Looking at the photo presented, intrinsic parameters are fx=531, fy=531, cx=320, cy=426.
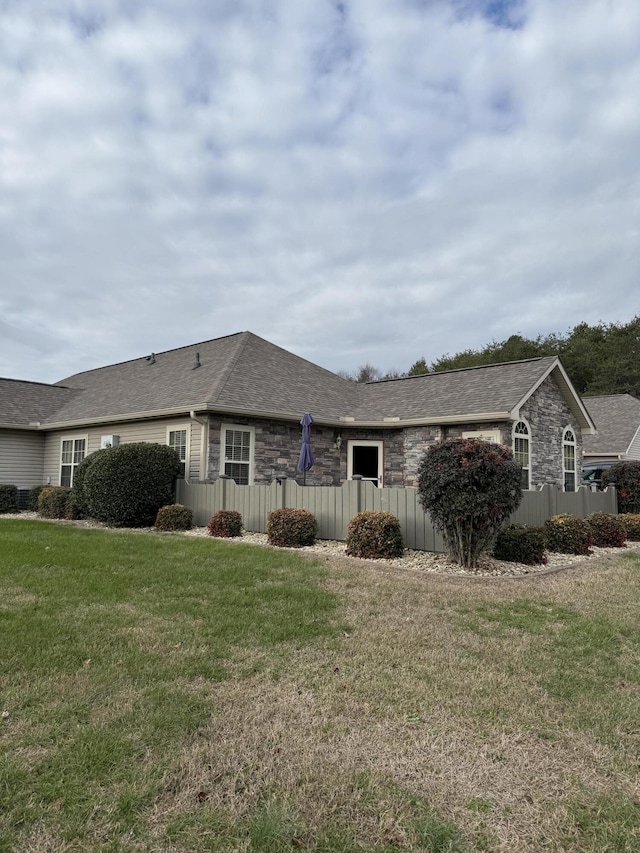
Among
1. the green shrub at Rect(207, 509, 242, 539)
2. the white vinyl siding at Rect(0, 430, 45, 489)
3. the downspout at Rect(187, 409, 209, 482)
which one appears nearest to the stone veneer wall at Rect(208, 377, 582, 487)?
the downspout at Rect(187, 409, 209, 482)

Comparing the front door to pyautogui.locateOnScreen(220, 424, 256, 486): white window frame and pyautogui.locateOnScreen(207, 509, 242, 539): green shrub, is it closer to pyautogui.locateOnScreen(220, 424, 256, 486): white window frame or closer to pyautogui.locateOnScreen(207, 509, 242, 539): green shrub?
pyautogui.locateOnScreen(220, 424, 256, 486): white window frame

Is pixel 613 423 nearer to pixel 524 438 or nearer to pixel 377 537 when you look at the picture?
pixel 524 438

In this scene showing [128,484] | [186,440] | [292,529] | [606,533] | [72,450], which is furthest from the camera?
[72,450]

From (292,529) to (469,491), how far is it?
3520mm

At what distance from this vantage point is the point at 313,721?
123 inches

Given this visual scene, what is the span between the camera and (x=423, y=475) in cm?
816

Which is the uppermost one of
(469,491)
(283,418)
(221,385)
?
(221,385)

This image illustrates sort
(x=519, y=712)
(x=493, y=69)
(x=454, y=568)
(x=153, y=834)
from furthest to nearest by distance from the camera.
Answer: (x=493, y=69)
(x=454, y=568)
(x=519, y=712)
(x=153, y=834)

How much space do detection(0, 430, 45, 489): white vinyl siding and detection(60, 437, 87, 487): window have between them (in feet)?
3.46

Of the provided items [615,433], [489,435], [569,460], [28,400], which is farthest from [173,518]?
[615,433]

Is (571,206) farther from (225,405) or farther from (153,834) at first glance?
(153,834)

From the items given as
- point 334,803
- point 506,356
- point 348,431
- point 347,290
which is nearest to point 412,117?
point 348,431

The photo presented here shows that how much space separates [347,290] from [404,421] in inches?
413

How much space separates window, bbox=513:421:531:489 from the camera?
43.4ft
